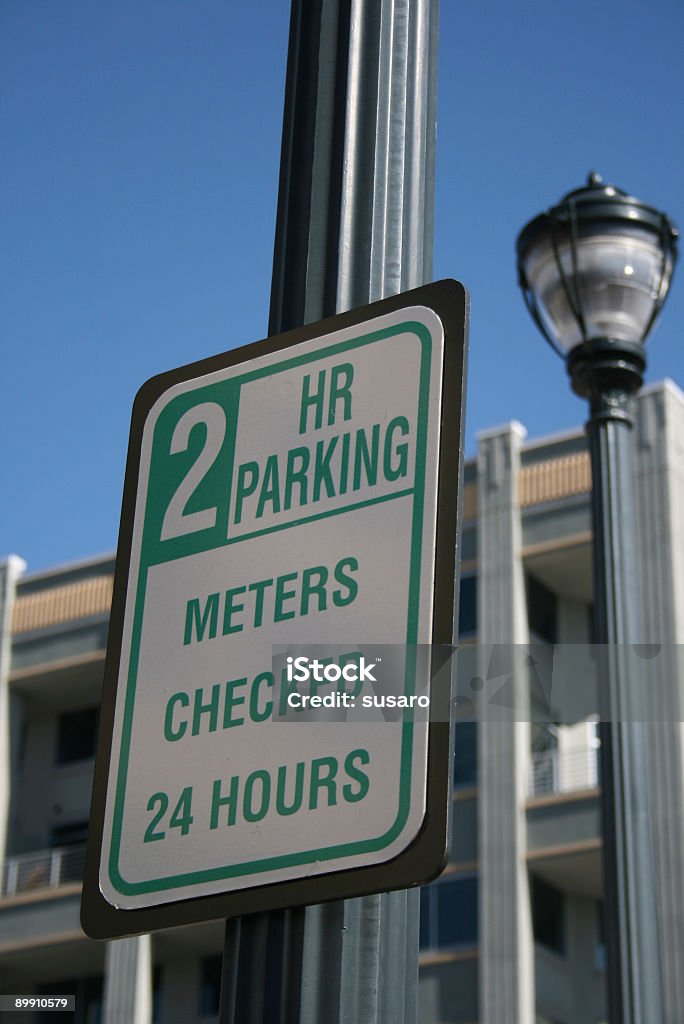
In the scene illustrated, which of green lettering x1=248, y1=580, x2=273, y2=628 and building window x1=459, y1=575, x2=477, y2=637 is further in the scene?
building window x1=459, y1=575, x2=477, y2=637

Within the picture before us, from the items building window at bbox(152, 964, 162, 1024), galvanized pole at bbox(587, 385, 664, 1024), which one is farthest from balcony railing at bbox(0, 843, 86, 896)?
galvanized pole at bbox(587, 385, 664, 1024)

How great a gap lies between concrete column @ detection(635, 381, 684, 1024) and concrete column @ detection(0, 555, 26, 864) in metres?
12.9

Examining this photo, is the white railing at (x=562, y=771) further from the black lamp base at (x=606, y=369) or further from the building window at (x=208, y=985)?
the black lamp base at (x=606, y=369)

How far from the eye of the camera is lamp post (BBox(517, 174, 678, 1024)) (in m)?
6.41

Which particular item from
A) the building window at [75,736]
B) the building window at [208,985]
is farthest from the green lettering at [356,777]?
the building window at [75,736]

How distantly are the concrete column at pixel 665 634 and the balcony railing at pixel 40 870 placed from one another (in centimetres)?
1109

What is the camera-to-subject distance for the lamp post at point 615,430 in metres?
6.41

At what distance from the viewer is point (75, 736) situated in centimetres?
3312

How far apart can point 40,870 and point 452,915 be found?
341 inches

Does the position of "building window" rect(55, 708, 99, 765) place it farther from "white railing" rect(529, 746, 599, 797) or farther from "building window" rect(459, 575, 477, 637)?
"white railing" rect(529, 746, 599, 797)

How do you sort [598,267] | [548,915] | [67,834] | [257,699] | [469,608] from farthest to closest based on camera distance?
[67,834], [469,608], [548,915], [598,267], [257,699]

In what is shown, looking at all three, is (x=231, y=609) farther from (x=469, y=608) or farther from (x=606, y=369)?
(x=469, y=608)

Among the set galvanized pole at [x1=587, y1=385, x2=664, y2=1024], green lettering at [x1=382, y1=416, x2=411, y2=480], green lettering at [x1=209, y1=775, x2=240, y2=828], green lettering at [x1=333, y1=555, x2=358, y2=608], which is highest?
galvanized pole at [x1=587, y1=385, x2=664, y2=1024]

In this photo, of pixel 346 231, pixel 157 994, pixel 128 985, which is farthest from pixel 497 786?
pixel 346 231
